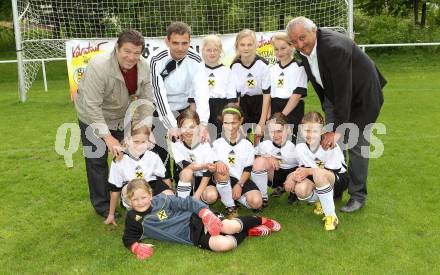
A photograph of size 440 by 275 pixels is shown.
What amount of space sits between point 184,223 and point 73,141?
4401 millimetres

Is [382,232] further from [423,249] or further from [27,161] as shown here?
[27,161]

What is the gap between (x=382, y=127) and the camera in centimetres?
802

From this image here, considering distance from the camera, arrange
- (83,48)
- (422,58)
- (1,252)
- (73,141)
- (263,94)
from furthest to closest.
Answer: (422,58)
(83,48)
(73,141)
(263,94)
(1,252)

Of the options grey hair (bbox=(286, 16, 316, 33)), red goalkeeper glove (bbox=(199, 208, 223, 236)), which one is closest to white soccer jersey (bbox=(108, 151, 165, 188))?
red goalkeeper glove (bbox=(199, 208, 223, 236))

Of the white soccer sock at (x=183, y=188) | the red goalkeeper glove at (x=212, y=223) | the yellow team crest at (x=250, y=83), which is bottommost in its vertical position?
the red goalkeeper glove at (x=212, y=223)

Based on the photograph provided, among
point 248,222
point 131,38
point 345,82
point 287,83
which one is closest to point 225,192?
point 248,222

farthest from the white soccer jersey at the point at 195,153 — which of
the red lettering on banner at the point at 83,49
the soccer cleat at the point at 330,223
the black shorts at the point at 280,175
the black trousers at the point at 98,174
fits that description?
the red lettering on banner at the point at 83,49

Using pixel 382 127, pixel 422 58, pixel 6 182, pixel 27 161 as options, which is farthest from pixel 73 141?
pixel 422 58

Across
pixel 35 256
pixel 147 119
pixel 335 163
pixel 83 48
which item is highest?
pixel 83 48

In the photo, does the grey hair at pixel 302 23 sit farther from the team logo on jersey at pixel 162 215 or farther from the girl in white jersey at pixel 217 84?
the team logo on jersey at pixel 162 215

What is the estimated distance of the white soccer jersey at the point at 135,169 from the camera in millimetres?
4180

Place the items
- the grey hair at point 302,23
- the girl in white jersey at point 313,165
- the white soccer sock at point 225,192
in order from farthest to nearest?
the white soccer sock at point 225,192, the girl in white jersey at point 313,165, the grey hair at point 302,23

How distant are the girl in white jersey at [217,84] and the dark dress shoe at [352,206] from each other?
4.91ft

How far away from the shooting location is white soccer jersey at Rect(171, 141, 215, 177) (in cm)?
438
